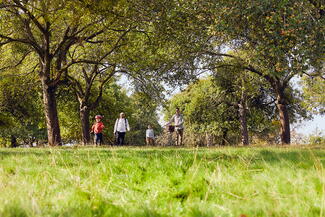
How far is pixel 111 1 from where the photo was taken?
14727 millimetres

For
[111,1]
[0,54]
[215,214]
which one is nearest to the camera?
[215,214]

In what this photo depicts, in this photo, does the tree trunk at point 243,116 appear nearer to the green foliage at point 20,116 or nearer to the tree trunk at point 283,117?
the tree trunk at point 283,117

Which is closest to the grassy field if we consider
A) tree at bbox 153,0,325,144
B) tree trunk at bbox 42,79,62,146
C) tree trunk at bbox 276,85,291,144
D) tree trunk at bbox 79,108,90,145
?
tree at bbox 153,0,325,144

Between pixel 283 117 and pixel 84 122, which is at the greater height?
pixel 283 117

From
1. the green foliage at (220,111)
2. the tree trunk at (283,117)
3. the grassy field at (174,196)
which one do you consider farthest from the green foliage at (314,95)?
the grassy field at (174,196)

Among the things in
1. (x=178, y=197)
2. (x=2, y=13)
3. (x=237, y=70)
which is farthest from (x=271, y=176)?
(x=237, y=70)

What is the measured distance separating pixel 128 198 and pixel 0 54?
2578cm

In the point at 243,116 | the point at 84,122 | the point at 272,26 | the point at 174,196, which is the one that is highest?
the point at 272,26

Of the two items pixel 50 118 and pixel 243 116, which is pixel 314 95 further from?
pixel 50 118

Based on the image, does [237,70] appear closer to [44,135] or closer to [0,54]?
[0,54]

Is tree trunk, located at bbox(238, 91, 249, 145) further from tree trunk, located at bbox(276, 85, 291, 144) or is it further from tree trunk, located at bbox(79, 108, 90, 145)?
tree trunk, located at bbox(79, 108, 90, 145)

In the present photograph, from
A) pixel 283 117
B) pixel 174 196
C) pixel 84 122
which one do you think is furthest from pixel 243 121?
pixel 174 196

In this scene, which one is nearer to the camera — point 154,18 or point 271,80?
point 154,18

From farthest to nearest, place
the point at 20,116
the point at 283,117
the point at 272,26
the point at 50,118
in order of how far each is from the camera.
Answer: the point at 20,116 < the point at 283,117 < the point at 50,118 < the point at 272,26
